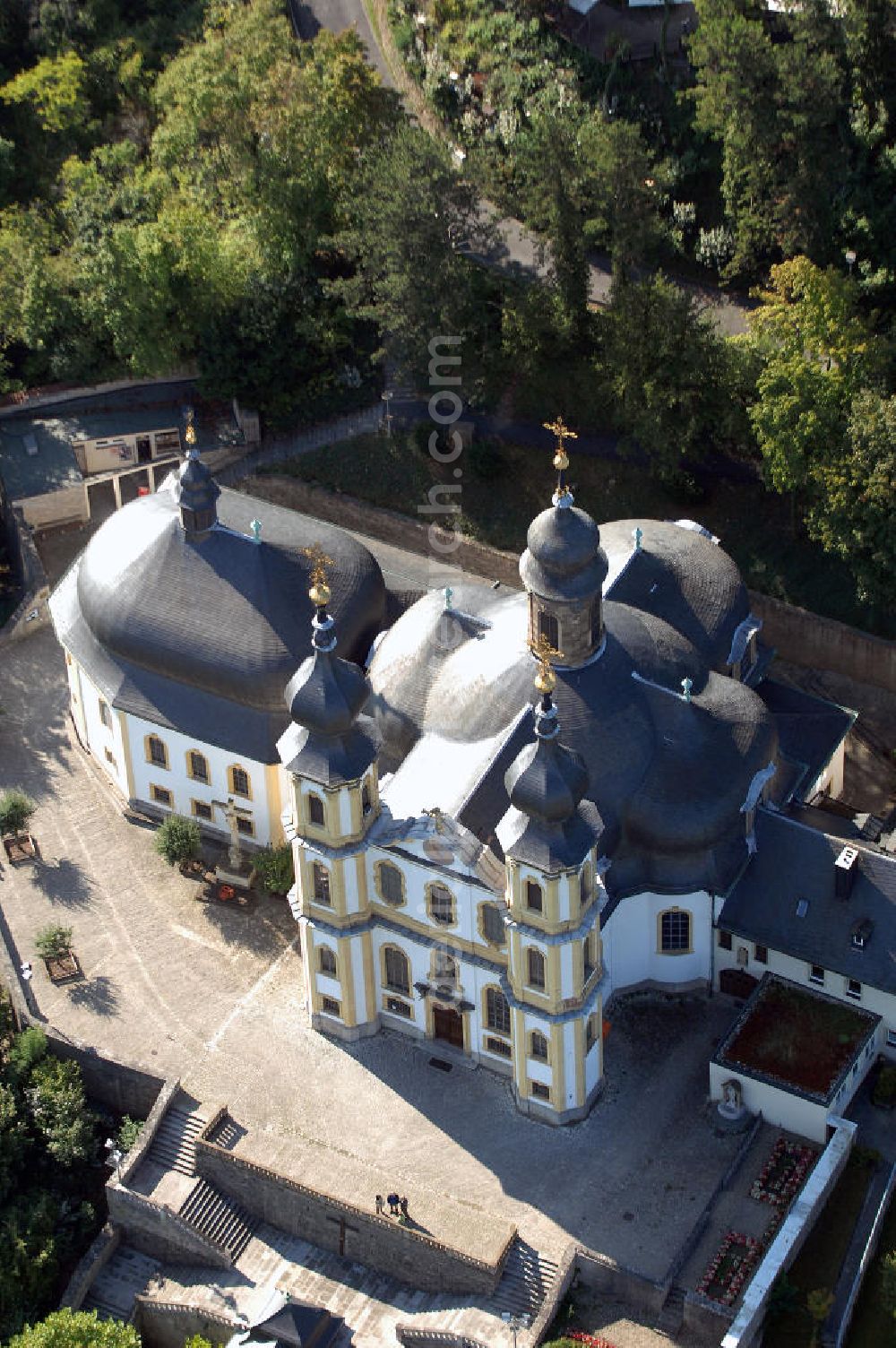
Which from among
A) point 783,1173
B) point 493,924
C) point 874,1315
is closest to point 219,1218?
point 493,924

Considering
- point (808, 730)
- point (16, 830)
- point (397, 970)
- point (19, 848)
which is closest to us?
point (397, 970)

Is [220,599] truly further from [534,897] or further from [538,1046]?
[538,1046]

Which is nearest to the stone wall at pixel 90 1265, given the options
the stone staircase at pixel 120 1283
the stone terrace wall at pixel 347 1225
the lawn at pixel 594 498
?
the stone staircase at pixel 120 1283

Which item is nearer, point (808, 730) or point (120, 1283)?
point (120, 1283)

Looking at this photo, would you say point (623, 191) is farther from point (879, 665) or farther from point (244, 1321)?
point (244, 1321)

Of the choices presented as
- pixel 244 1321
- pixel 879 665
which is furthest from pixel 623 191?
pixel 244 1321

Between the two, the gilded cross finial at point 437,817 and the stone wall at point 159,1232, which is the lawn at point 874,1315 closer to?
→ the gilded cross finial at point 437,817
